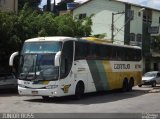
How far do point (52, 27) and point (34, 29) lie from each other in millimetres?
2596

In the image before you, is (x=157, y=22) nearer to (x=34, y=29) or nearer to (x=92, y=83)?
(x=34, y=29)

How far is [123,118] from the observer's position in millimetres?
15711

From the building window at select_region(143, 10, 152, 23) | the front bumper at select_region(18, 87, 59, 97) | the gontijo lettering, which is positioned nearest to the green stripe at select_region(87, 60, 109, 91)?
the gontijo lettering

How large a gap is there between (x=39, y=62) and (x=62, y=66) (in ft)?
3.69

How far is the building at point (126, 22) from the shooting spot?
6138 centimetres

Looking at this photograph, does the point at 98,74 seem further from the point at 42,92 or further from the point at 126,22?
the point at 126,22

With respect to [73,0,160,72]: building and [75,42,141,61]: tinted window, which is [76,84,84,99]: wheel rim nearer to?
[75,42,141,61]: tinted window

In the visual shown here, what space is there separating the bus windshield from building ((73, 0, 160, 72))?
1390 inches

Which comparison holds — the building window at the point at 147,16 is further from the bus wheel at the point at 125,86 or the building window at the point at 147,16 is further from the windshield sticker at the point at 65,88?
the windshield sticker at the point at 65,88

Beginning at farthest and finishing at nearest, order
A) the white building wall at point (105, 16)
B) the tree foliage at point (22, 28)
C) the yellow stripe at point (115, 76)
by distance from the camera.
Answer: the white building wall at point (105, 16)
the tree foliage at point (22, 28)
the yellow stripe at point (115, 76)

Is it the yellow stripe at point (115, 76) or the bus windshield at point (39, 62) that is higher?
the bus windshield at point (39, 62)

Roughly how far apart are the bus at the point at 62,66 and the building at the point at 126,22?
102 ft

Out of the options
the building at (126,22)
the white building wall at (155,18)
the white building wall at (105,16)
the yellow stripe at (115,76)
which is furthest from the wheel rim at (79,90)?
the white building wall at (155,18)

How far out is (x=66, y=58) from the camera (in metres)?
22.5
